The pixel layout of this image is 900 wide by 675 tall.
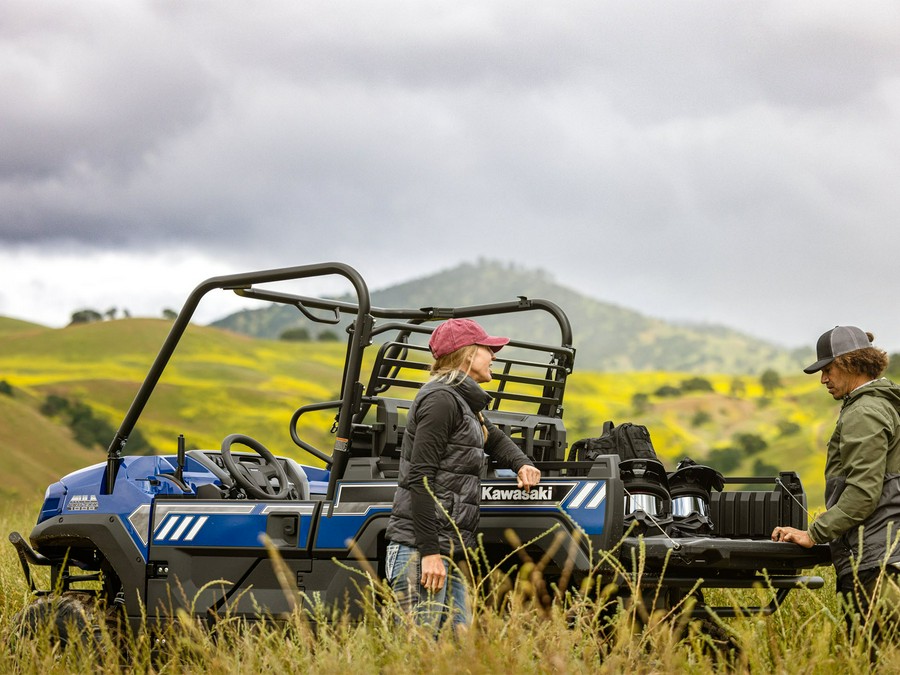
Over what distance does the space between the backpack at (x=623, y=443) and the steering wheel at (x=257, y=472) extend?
1710 mm

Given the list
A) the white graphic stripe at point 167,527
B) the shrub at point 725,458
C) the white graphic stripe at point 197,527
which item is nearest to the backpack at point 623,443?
the white graphic stripe at point 197,527

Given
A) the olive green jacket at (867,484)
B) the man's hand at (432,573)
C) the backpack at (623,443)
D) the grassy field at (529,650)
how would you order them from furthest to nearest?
1. the backpack at (623,443)
2. the olive green jacket at (867,484)
3. the man's hand at (432,573)
4. the grassy field at (529,650)

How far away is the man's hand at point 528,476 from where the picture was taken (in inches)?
196

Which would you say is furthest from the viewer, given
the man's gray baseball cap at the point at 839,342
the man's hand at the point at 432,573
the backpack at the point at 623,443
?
the backpack at the point at 623,443

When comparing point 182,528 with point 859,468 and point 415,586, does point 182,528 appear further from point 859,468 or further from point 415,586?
point 859,468

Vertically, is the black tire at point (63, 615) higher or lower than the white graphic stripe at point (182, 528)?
lower

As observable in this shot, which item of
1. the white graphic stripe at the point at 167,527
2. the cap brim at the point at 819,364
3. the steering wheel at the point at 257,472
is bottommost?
the white graphic stripe at the point at 167,527

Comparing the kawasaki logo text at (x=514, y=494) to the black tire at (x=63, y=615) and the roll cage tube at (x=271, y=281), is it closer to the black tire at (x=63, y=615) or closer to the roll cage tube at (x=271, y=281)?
the roll cage tube at (x=271, y=281)

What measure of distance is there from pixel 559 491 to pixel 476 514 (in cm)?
39

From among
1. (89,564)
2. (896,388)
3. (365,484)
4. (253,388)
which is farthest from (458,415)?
(253,388)

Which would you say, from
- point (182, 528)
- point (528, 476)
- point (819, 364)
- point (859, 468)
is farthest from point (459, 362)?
point (182, 528)

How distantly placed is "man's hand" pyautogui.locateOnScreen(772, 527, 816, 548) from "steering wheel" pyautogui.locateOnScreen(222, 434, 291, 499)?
8.37 feet

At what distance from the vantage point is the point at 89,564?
660 cm

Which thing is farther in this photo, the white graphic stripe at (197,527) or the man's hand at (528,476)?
the white graphic stripe at (197,527)
